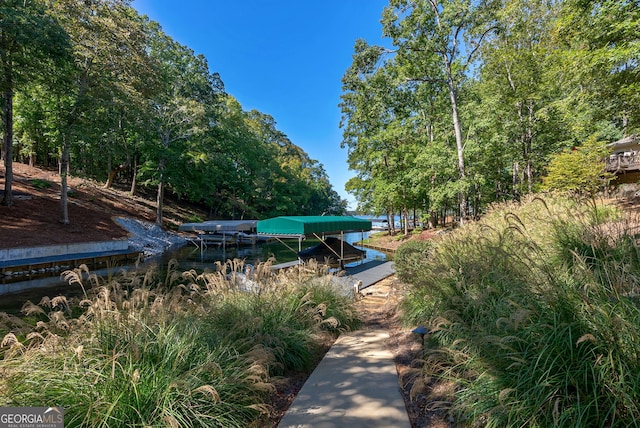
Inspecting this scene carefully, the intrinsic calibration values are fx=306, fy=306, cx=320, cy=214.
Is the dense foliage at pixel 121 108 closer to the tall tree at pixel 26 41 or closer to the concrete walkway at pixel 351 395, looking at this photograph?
the tall tree at pixel 26 41

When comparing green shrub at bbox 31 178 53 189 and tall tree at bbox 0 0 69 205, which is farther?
green shrub at bbox 31 178 53 189

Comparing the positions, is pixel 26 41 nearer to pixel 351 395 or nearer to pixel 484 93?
pixel 351 395

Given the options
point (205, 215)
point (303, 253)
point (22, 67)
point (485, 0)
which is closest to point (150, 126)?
point (22, 67)

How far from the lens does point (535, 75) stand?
1894cm

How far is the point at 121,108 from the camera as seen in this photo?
20375 mm

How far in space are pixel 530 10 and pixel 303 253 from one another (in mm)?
24052

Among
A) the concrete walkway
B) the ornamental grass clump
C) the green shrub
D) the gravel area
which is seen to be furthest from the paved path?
the green shrub

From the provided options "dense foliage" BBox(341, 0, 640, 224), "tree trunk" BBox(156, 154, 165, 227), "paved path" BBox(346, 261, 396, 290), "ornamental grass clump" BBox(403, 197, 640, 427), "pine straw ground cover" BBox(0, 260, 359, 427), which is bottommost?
"paved path" BBox(346, 261, 396, 290)

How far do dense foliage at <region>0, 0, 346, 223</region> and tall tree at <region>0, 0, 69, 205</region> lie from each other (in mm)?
44

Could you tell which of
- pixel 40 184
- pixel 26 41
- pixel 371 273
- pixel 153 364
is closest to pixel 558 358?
pixel 153 364

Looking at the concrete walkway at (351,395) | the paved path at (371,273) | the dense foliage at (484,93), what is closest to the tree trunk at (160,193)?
the dense foliage at (484,93)

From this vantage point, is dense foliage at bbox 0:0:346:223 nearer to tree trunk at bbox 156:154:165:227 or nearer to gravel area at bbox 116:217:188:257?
tree trunk at bbox 156:154:165:227

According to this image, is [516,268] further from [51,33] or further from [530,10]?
[530,10]

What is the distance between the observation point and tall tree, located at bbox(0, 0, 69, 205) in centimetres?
1238
